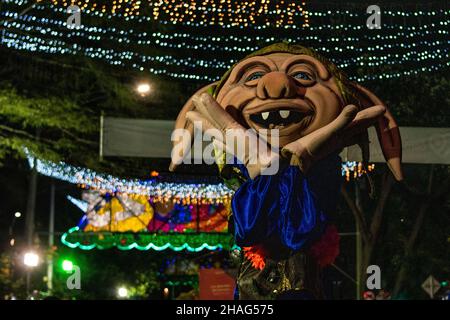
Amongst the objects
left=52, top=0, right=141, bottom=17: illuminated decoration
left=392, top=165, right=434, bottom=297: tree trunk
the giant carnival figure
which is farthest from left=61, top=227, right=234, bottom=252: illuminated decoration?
the giant carnival figure

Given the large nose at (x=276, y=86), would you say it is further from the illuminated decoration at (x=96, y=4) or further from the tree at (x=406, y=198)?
the tree at (x=406, y=198)

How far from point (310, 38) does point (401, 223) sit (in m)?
9.81

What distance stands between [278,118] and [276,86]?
27 centimetres

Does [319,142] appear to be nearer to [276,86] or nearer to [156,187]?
[276,86]

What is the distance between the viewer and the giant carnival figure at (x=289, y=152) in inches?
257

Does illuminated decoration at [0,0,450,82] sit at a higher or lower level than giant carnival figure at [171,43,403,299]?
higher

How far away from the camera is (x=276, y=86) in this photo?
22.1 feet

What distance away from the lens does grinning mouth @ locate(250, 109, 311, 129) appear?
6.74 metres

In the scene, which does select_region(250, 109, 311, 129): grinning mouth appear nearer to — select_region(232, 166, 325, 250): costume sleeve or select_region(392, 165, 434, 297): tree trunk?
select_region(232, 166, 325, 250): costume sleeve

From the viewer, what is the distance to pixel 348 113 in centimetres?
647

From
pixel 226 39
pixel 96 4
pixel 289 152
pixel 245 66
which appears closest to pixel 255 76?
pixel 245 66
